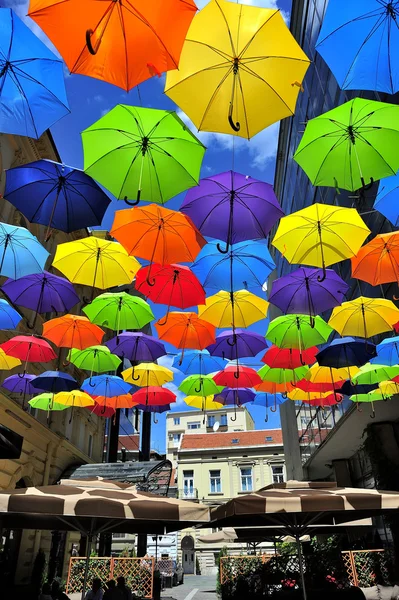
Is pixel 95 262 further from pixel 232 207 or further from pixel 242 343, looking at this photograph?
pixel 242 343

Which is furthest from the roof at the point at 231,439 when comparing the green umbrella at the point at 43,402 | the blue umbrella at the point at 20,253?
the blue umbrella at the point at 20,253

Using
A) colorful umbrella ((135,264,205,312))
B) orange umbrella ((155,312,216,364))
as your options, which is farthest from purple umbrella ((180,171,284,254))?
orange umbrella ((155,312,216,364))

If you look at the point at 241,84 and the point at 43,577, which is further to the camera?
the point at 43,577

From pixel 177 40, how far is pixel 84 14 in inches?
37.1

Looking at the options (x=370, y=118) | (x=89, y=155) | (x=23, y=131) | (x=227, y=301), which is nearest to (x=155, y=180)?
(x=89, y=155)

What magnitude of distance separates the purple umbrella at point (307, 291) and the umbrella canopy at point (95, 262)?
10.5 feet

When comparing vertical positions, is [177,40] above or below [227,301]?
below

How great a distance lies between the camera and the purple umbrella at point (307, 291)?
977 cm

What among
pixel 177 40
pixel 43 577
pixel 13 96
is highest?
pixel 13 96

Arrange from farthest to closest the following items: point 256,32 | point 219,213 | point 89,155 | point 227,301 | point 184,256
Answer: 1. point 227,301
2. point 184,256
3. point 219,213
4. point 89,155
5. point 256,32

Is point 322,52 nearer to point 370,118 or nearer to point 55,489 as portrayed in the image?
point 370,118

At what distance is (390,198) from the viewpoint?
24.8 feet

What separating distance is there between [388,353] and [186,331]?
501 centimetres

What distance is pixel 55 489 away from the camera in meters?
6.86
